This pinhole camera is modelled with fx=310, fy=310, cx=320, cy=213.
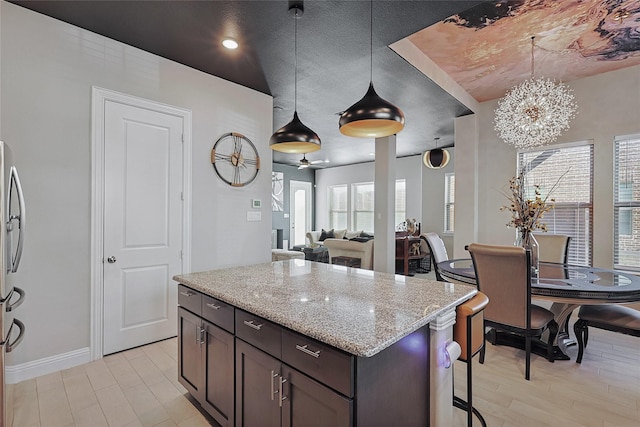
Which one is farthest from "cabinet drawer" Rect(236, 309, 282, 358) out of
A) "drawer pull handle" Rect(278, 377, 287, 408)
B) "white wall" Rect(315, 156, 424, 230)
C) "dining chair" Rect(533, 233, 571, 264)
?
"white wall" Rect(315, 156, 424, 230)

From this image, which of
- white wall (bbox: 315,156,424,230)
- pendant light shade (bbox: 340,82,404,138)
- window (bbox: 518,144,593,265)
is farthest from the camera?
white wall (bbox: 315,156,424,230)

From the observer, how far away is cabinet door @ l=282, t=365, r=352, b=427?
1.14m

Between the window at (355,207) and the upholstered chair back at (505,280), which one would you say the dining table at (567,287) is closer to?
the upholstered chair back at (505,280)

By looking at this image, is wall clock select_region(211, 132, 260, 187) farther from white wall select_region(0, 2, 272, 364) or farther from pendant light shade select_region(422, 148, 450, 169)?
pendant light shade select_region(422, 148, 450, 169)

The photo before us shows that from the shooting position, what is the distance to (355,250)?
5875mm

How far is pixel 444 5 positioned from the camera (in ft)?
7.77

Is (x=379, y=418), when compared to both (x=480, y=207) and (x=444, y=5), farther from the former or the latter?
(x=480, y=207)

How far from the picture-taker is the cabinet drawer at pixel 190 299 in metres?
1.97

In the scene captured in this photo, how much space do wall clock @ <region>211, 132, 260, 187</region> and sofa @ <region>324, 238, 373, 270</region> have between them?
265 cm

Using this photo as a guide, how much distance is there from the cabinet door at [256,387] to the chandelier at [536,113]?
397 cm

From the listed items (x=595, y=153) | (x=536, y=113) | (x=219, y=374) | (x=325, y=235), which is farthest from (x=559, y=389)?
(x=325, y=235)

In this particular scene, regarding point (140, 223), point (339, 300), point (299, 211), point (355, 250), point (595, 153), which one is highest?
point (595, 153)

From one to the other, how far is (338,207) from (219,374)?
27.8ft

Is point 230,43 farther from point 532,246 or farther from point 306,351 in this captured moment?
point 532,246
